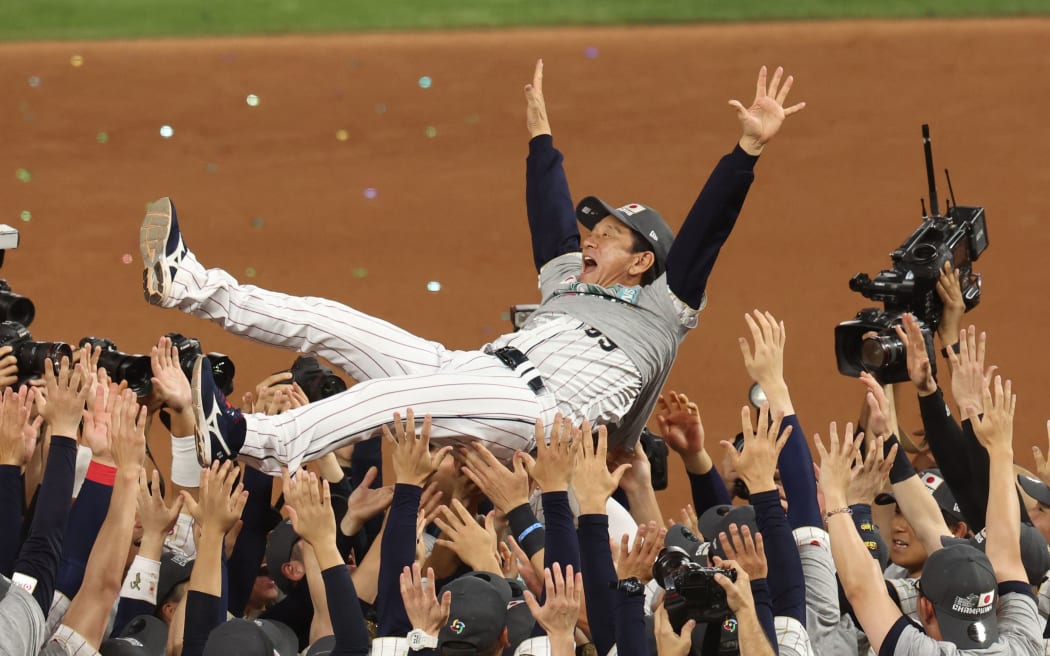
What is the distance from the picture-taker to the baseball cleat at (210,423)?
4098mm

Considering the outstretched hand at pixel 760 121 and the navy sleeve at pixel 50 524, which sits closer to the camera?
the navy sleeve at pixel 50 524

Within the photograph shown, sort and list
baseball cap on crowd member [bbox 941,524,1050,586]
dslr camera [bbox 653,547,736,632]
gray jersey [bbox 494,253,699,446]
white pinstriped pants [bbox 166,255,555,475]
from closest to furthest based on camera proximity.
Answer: dslr camera [bbox 653,547,736,632], baseball cap on crowd member [bbox 941,524,1050,586], white pinstriped pants [bbox 166,255,555,475], gray jersey [bbox 494,253,699,446]

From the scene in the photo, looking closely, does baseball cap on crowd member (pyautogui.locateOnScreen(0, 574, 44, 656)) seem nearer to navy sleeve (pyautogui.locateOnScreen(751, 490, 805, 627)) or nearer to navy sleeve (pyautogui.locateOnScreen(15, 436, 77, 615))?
navy sleeve (pyautogui.locateOnScreen(15, 436, 77, 615))

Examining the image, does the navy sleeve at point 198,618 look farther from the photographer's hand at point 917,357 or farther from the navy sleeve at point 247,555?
the photographer's hand at point 917,357

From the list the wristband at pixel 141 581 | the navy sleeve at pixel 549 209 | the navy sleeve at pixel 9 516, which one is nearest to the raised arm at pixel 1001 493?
the navy sleeve at pixel 549 209

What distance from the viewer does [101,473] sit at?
13.8 ft

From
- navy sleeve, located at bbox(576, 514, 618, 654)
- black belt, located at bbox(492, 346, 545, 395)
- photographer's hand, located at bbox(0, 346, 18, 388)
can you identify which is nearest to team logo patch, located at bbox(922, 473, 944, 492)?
black belt, located at bbox(492, 346, 545, 395)

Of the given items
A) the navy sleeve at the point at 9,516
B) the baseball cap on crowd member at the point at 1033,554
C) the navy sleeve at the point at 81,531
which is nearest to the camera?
the navy sleeve at the point at 9,516

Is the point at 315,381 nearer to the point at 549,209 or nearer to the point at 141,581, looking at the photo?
the point at 549,209

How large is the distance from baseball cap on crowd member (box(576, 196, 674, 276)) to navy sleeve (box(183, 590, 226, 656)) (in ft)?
6.95

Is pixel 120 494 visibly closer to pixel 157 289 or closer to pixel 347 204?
pixel 157 289

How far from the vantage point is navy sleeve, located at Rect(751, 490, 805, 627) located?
3557 millimetres

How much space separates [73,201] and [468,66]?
3143 millimetres

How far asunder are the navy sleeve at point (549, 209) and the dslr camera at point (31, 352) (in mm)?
1828
